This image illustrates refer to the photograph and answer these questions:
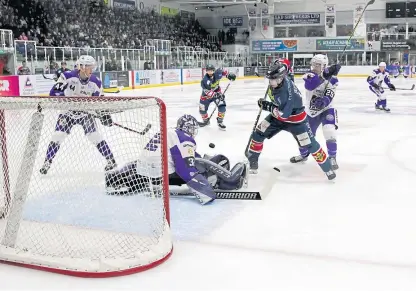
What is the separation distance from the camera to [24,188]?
2547mm

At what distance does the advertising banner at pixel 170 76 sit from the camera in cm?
1807

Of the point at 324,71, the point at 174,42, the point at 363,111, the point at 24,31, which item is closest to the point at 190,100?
the point at 363,111

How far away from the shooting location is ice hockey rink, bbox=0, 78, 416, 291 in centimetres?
221

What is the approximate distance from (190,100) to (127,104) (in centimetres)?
955

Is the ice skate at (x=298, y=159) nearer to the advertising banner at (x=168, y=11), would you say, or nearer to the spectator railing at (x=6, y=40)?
the spectator railing at (x=6, y=40)

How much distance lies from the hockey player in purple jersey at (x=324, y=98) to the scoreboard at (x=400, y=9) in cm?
2410

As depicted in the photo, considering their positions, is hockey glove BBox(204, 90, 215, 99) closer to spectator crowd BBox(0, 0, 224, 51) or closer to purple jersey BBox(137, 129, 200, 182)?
purple jersey BBox(137, 129, 200, 182)

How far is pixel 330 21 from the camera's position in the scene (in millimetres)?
26859

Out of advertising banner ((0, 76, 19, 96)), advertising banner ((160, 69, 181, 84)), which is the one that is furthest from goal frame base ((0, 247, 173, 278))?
advertising banner ((160, 69, 181, 84))

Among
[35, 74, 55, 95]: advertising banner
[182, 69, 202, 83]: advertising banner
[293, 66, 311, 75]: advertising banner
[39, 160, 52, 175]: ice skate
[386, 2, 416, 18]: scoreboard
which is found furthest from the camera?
[293, 66, 311, 75]: advertising banner

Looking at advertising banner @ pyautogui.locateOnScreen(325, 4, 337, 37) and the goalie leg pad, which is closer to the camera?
the goalie leg pad

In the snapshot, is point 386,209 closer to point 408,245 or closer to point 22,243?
point 408,245

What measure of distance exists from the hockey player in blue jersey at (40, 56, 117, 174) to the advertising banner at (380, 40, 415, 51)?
79.3 ft

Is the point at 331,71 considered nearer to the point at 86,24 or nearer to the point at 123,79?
the point at 123,79
